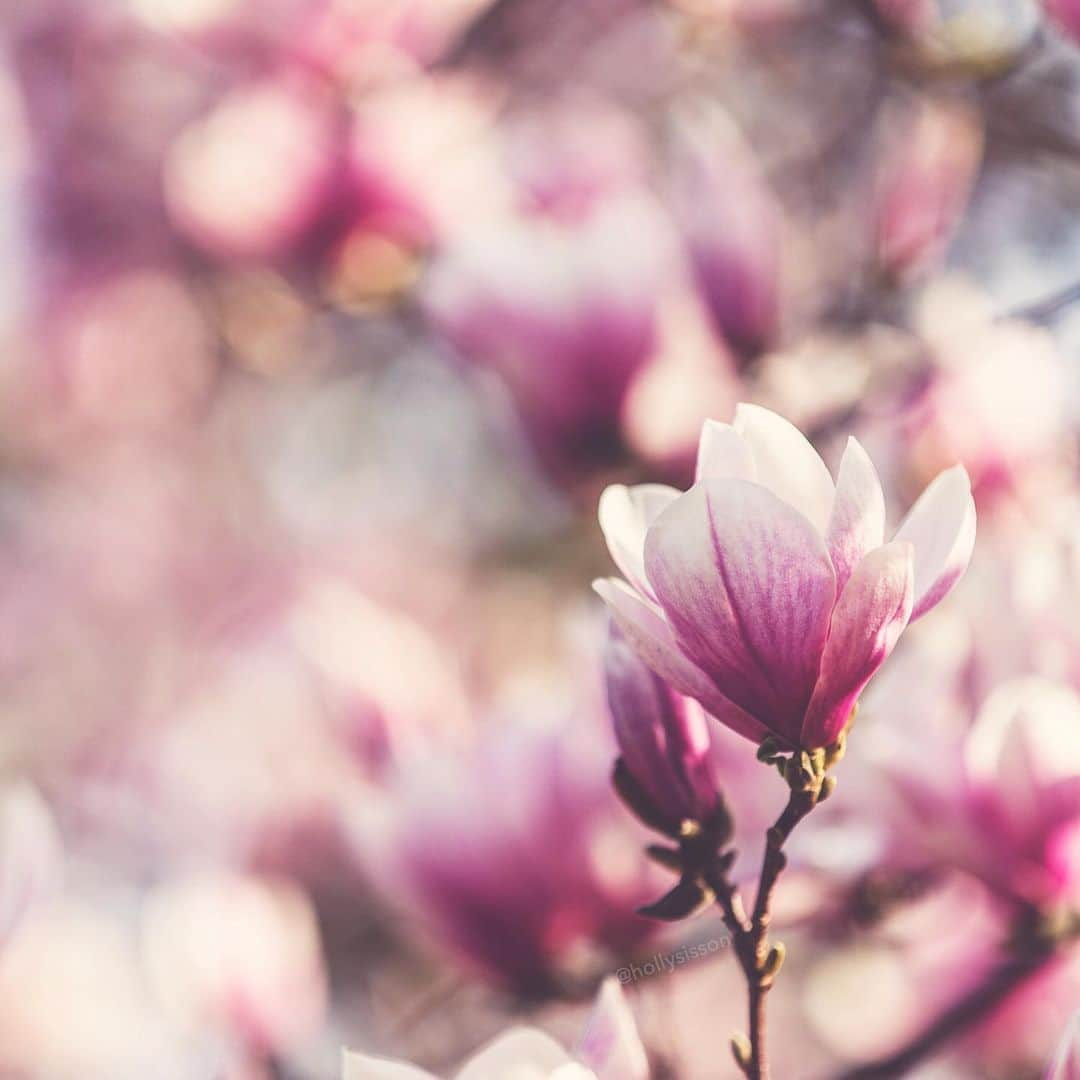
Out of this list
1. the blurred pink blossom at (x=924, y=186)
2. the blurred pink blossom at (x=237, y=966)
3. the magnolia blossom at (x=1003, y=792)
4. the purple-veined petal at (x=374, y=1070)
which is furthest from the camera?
the blurred pink blossom at (x=924, y=186)

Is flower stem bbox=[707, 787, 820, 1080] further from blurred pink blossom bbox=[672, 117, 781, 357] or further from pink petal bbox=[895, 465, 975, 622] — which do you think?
blurred pink blossom bbox=[672, 117, 781, 357]

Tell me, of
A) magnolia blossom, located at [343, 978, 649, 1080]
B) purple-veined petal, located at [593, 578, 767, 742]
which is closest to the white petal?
magnolia blossom, located at [343, 978, 649, 1080]

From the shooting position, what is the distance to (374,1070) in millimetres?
364

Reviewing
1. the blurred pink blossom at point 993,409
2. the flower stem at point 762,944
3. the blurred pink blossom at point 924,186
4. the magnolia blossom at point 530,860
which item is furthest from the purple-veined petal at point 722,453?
the blurred pink blossom at point 924,186

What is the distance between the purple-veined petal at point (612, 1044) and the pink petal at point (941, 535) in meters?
0.15

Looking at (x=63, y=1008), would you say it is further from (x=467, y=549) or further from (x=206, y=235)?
(x=467, y=549)

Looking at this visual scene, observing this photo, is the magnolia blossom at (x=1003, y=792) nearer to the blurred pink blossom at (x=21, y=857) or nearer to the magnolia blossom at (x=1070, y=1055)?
the magnolia blossom at (x=1070, y=1055)

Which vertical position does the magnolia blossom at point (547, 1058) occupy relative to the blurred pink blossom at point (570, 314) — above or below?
above

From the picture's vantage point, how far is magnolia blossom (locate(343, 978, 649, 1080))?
0.37 m

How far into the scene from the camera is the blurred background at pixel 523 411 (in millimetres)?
629

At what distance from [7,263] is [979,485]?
3.91ft

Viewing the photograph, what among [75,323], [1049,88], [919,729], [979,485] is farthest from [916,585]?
[75,323]

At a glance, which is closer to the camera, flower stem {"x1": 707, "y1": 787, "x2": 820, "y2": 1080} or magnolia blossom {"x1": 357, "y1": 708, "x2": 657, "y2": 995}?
flower stem {"x1": 707, "y1": 787, "x2": 820, "y2": 1080}

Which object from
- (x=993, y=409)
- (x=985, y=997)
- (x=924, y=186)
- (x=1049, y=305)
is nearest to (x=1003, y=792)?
(x=985, y=997)
